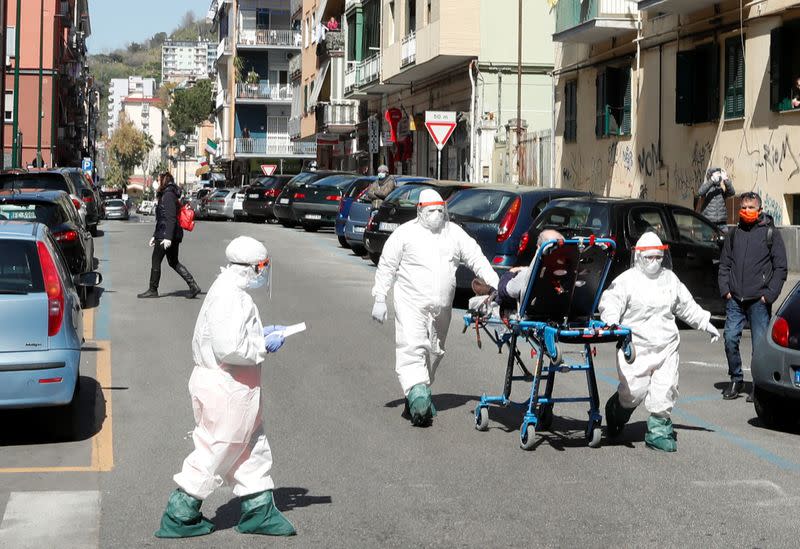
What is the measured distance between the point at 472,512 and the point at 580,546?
33.0 inches

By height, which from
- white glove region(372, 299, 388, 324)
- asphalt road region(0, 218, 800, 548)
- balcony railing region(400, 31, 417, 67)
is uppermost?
balcony railing region(400, 31, 417, 67)

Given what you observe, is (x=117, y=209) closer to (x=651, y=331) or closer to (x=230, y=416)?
(x=651, y=331)

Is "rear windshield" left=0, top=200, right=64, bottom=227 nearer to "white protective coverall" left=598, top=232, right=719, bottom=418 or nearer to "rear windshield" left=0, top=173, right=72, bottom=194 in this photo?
"rear windshield" left=0, top=173, right=72, bottom=194

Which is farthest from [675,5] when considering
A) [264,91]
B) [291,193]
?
[264,91]

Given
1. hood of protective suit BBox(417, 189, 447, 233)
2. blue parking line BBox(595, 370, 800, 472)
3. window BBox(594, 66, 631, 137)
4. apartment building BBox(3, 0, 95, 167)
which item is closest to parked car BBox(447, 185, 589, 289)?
blue parking line BBox(595, 370, 800, 472)

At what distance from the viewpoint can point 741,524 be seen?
6.99 metres

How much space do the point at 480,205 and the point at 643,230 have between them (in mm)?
2836

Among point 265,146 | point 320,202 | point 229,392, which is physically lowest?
point 229,392

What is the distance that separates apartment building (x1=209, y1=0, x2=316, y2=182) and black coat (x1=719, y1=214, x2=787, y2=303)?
2934 inches

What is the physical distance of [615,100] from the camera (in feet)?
96.0

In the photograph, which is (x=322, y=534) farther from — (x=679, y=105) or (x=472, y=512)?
(x=679, y=105)

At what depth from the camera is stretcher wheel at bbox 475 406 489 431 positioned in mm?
9547

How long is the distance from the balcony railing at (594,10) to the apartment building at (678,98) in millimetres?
22

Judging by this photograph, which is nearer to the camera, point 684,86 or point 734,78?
point 734,78
